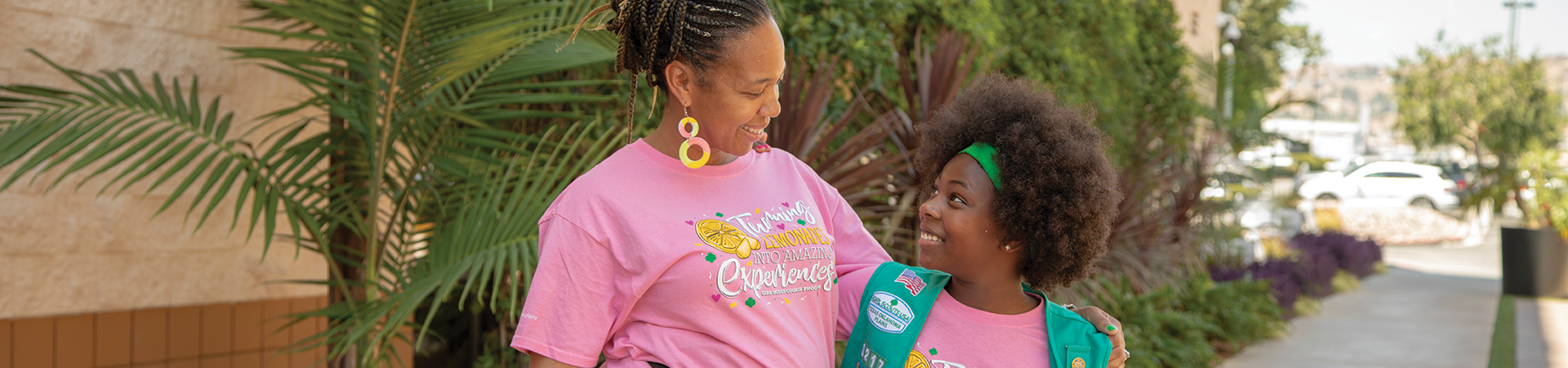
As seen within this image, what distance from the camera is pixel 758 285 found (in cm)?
160

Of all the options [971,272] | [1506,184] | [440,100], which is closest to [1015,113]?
[971,272]

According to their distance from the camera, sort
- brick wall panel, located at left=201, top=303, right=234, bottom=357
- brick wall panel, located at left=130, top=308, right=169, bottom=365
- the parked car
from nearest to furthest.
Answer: brick wall panel, located at left=130, top=308, right=169, bottom=365
brick wall panel, located at left=201, top=303, right=234, bottom=357
the parked car

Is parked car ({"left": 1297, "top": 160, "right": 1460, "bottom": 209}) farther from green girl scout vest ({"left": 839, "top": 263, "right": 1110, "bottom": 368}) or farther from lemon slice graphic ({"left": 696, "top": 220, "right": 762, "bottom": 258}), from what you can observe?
lemon slice graphic ({"left": 696, "top": 220, "right": 762, "bottom": 258})

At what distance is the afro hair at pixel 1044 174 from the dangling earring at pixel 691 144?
1.82 feet

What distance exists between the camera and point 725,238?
5.18 feet

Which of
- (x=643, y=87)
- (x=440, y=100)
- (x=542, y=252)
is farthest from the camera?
(x=643, y=87)

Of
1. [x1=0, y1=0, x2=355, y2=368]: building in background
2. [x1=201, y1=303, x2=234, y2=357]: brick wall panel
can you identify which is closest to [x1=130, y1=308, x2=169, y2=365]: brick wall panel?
[x1=0, y1=0, x2=355, y2=368]: building in background

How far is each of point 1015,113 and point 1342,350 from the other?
20.4 ft

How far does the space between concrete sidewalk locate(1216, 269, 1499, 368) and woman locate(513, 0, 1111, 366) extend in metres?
5.53

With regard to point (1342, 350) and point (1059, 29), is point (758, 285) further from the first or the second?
point (1342, 350)

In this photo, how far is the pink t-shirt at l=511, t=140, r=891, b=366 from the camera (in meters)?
1.48

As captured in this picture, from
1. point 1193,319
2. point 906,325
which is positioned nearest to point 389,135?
point 906,325

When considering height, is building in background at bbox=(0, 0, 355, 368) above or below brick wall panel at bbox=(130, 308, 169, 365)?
above

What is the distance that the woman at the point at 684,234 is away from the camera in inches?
58.6
